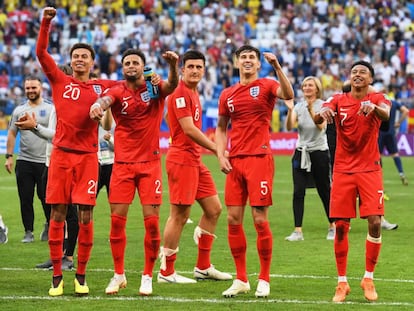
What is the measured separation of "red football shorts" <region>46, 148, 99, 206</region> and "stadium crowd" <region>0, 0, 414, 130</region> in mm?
25144

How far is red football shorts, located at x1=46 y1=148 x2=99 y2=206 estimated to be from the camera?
10508mm

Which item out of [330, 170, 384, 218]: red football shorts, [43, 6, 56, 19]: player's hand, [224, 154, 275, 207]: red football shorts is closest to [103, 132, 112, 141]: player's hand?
[224, 154, 275, 207]: red football shorts

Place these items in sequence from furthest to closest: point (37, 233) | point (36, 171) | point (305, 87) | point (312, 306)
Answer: point (37, 233) → point (36, 171) → point (305, 87) → point (312, 306)

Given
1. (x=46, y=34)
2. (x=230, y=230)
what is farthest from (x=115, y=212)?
(x=46, y=34)

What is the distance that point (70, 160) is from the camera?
415 inches

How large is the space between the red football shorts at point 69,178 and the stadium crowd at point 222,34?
2514 cm

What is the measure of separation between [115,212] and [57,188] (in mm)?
623

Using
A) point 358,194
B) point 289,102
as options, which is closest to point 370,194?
point 358,194

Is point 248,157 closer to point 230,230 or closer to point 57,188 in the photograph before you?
point 230,230

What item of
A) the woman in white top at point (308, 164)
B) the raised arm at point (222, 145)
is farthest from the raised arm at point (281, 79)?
the woman in white top at point (308, 164)

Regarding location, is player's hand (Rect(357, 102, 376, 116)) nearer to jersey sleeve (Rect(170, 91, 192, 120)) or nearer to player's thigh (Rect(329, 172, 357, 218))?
player's thigh (Rect(329, 172, 357, 218))

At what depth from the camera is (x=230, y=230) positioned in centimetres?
1058

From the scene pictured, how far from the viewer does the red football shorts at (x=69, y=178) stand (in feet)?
34.5

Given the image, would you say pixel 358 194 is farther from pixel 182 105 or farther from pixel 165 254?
pixel 165 254
